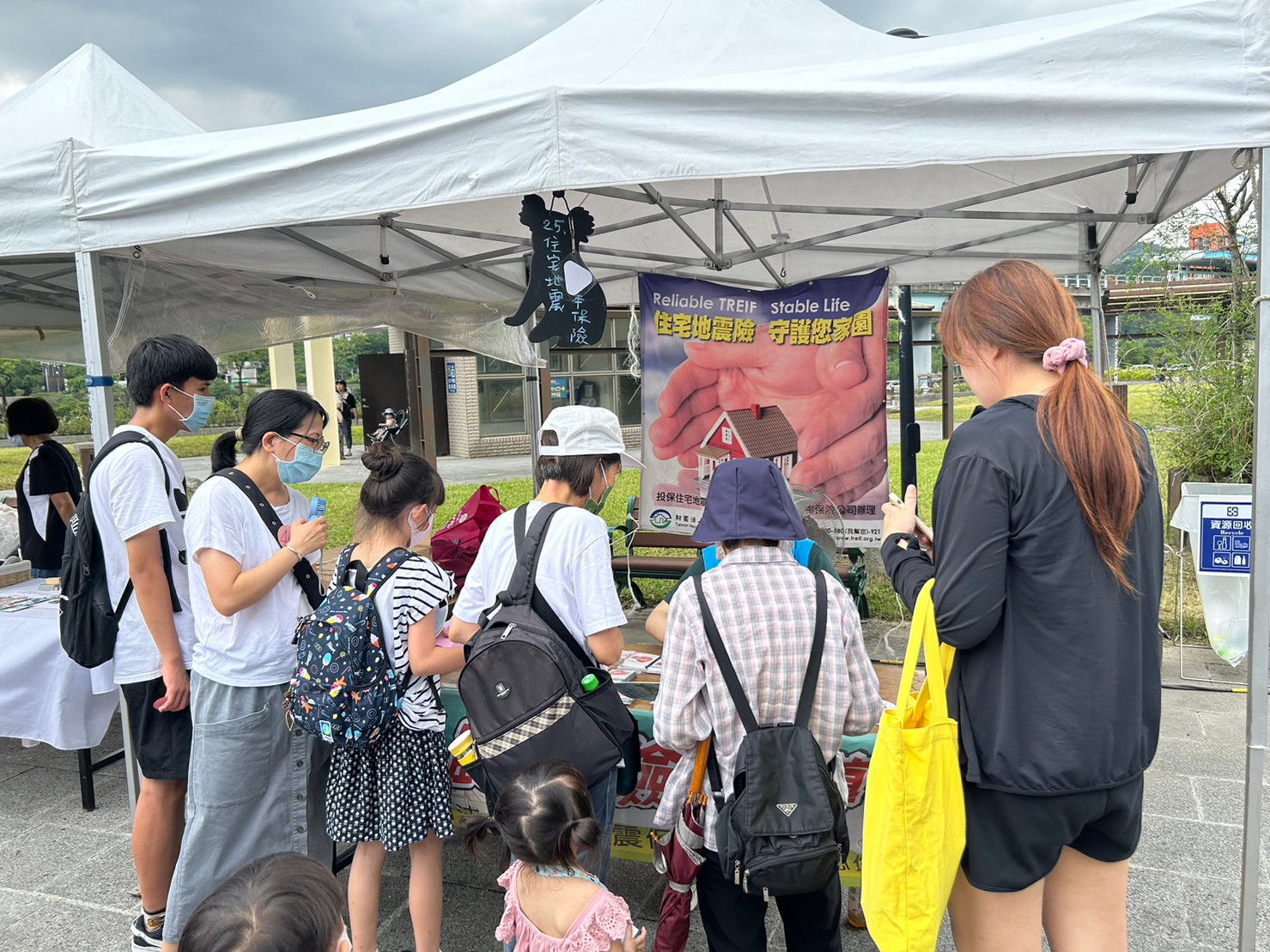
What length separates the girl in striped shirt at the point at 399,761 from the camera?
7.10 feet

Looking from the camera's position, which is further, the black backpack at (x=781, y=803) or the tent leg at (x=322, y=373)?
the tent leg at (x=322, y=373)

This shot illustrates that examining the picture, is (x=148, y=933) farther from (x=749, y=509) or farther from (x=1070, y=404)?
(x=1070, y=404)

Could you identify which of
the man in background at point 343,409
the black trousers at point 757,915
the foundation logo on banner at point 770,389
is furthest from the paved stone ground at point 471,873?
the man in background at point 343,409

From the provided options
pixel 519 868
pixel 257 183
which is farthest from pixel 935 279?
pixel 519 868

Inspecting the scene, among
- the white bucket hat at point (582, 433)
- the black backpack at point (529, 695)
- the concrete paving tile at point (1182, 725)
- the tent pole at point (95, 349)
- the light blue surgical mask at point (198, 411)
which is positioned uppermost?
the tent pole at point (95, 349)

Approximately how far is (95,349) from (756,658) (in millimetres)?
2453

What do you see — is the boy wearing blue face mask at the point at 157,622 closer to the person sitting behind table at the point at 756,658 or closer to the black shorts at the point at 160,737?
the black shorts at the point at 160,737

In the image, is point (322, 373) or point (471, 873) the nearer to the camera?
point (471, 873)

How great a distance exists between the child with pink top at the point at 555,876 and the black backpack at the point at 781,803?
271 millimetres

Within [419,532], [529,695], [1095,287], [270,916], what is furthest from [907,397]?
[270,916]

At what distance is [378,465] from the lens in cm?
219

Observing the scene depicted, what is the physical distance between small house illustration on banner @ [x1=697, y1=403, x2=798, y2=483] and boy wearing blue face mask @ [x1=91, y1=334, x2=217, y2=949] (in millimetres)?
3054

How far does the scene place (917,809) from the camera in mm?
1497

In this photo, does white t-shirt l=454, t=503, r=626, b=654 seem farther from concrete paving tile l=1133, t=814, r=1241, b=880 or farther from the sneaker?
concrete paving tile l=1133, t=814, r=1241, b=880
